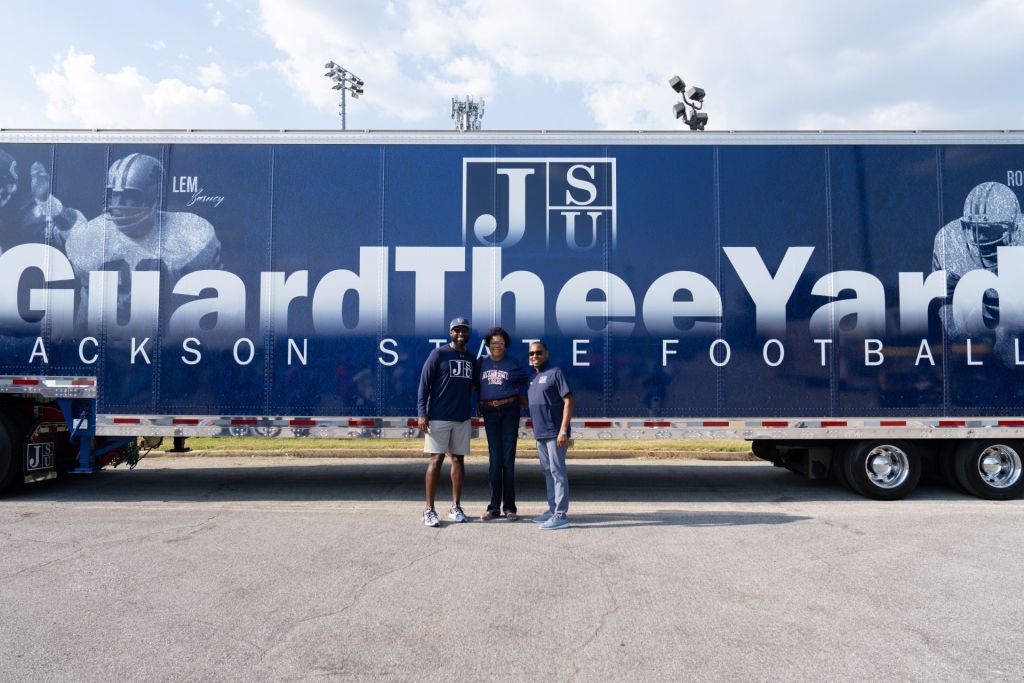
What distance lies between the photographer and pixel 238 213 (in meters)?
7.89

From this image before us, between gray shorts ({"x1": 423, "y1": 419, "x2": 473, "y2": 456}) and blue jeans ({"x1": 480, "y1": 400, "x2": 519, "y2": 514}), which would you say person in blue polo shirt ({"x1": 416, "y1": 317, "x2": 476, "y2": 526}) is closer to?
gray shorts ({"x1": 423, "y1": 419, "x2": 473, "y2": 456})

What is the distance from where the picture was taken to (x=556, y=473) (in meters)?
6.60

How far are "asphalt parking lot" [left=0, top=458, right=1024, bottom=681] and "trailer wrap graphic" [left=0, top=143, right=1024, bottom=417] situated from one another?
50.6 inches

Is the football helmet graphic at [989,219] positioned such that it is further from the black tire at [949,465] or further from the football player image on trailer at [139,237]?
the football player image on trailer at [139,237]

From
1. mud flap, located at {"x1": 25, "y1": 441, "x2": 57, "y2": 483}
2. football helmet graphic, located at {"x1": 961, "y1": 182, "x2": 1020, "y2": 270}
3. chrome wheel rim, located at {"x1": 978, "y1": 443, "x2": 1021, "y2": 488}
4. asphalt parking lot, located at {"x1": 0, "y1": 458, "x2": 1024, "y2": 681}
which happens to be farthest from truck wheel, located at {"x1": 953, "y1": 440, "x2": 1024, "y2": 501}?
mud flap, located at {"x1": 25, "y1": 441, "x2": 57, "y2": 483}

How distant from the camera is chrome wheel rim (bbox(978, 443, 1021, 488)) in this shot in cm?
784

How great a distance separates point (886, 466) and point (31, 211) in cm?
1023

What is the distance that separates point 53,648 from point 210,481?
571cm

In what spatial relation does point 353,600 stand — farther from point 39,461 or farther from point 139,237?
point 39,461

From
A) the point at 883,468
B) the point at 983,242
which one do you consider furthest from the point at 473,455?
the point at 983,242

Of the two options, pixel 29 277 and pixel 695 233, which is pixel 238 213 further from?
pixel 695 233

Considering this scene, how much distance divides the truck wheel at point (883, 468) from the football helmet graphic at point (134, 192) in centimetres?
845

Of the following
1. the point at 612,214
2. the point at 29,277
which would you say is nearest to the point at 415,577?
the point at 612,214

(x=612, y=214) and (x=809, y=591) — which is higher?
(x=612, y=214)
